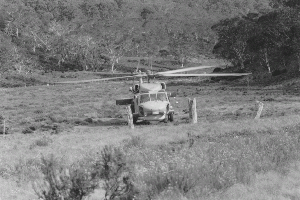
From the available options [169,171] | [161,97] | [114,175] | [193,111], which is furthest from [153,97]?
[114,175]

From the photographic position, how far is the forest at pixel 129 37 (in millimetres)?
57594

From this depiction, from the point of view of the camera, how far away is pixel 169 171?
8.20m

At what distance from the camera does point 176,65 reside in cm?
12812

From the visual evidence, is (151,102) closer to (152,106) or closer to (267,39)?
(152,106)

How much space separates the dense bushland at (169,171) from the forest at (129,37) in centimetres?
4234

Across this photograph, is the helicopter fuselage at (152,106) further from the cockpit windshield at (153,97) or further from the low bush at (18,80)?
the low bush at (18,80)

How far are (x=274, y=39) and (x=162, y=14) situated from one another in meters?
148

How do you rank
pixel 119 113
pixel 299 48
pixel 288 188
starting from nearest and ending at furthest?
pixel 288 188 → pixel 119 113 → pixel 299 48

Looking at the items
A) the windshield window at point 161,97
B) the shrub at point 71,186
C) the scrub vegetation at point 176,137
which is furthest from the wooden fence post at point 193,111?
the shrub at point 71,186

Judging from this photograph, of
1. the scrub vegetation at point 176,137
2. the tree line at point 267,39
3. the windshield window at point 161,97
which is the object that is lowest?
the scrub vegetation at point 176,137

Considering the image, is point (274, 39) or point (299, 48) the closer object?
point (299, 48)

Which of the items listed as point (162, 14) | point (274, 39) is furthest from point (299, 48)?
point (162, 14)

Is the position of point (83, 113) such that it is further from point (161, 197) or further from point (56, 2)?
point (56, 2)

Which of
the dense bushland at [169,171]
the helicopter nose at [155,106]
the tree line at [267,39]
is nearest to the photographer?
the dense bushland at [169,171]
